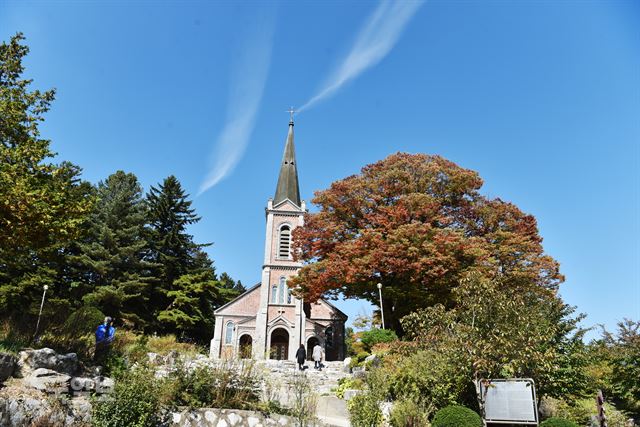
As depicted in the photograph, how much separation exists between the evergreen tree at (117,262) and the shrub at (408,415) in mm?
24000

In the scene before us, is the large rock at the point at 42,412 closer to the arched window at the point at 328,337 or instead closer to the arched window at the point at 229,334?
the arched window at the point at 229,334

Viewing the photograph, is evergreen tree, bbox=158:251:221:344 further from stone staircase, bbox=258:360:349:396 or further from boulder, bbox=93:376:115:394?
boulder, bbox=93:376:115:394

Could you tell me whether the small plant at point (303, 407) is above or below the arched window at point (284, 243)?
below

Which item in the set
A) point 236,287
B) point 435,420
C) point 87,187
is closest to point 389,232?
point 435,420

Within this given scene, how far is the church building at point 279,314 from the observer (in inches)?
1282

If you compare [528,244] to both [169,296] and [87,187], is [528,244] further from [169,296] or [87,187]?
[169,296]

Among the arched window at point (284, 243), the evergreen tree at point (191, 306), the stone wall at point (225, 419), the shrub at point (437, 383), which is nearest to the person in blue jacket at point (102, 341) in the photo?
the stone wall at point (225, 419)

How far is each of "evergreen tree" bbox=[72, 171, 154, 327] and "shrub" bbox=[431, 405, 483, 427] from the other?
24831mm

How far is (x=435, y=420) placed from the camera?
960cm

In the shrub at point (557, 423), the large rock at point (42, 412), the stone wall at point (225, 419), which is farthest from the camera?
the shrub at point (557, 423)

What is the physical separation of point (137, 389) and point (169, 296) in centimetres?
2681

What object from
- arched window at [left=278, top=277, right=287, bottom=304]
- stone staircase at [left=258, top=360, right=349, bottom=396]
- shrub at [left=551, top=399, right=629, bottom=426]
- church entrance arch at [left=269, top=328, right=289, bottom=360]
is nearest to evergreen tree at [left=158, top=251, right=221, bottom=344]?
arched window at [left=278, top=277, right=287, bottom=304]

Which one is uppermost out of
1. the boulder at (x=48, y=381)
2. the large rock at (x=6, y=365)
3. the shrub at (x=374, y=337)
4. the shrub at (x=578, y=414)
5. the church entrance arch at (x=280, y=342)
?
the church entrance arch at (x=280, y=342)

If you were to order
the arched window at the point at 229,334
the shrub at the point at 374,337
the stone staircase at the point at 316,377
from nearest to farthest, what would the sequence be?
the stone staircase at the point at 316,377, the shrub at the point at 374,337, the arched window at the point at 229,334
